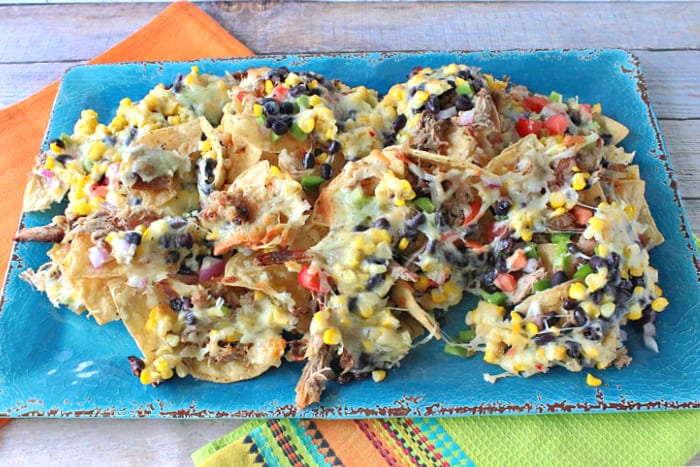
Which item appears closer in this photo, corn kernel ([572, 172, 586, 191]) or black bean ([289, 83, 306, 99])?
corn kernel ([572, 172, 586, 191])

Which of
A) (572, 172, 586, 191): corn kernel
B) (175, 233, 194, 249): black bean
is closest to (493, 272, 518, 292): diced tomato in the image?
(572, 172, 586, 191): corn kernel

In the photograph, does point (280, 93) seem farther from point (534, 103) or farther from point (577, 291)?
point (577, 291)

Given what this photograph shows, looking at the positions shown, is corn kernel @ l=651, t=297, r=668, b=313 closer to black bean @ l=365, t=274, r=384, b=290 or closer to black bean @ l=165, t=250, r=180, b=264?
black bean @ l=365, t=274, r=384, b=290

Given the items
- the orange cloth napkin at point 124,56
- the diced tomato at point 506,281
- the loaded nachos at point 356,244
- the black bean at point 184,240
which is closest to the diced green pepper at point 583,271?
the loaded nachos at point 356,244

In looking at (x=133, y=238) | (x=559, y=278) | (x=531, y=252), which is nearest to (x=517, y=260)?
(x=531, y=252)

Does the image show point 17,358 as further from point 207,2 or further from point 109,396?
point 207,2

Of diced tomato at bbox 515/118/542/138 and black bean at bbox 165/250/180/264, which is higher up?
diced tomato at bbox 515/118/542/138

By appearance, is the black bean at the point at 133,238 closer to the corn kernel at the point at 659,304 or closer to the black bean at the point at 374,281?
the black bean at the point at 374,281
